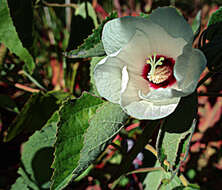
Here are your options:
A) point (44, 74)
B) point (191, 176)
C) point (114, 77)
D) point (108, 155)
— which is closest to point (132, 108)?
point (114, 77)

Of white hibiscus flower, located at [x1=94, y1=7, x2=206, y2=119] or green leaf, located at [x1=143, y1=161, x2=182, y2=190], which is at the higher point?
white hibiscus flower, located at [x1=94, y1=7, x2=206, y2=119]

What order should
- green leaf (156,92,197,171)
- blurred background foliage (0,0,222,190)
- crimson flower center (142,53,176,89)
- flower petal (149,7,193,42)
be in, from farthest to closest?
blurred background foliage (0,0,222,190) < crimson flower center (142,53,176,89) < green leaf (156,92,197,171) < flower petal (149,7,193,42)

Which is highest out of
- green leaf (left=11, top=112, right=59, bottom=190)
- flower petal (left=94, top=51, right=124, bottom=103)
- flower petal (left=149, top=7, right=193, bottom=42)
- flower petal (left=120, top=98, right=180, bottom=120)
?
flower petal (left=149, top=7, right=193, bottom=42)

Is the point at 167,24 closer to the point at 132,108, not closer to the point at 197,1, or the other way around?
the point at 132,108

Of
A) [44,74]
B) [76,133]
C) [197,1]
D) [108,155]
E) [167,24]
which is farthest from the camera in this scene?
[197,1]

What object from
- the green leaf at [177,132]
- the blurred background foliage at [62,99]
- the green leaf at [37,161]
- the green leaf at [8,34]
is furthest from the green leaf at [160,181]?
the green leaf at [8,34]

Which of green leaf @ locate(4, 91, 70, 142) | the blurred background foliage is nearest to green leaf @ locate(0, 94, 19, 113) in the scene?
the blurred background foliage

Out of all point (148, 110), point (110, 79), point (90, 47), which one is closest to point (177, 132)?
point (148, 110)

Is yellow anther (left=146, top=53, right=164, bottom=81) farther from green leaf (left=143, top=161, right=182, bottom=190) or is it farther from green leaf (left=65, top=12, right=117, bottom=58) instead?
green leaf (left=143, top=161, right=182, bottom=190)
